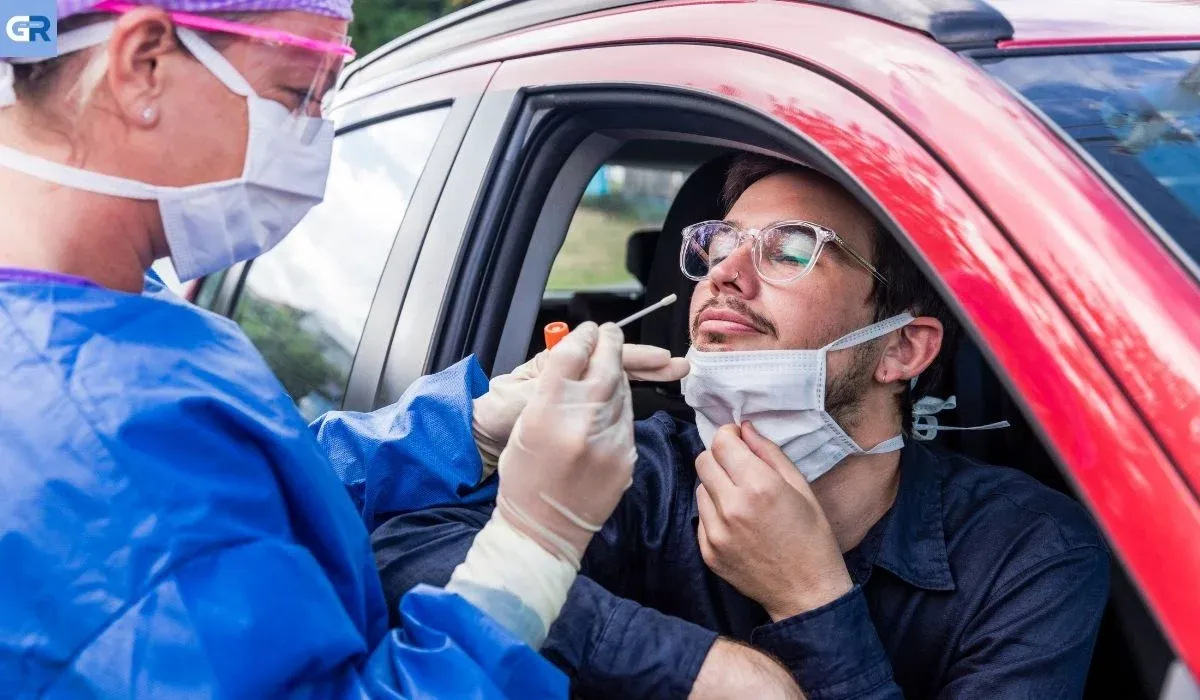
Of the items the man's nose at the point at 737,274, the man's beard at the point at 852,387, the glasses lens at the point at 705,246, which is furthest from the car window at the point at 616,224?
the man's beard at the point at 852,387

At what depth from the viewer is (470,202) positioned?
2062 millimetres

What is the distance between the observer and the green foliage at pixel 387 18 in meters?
13.2

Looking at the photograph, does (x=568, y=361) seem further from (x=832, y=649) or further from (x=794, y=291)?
(x=794, y=291)

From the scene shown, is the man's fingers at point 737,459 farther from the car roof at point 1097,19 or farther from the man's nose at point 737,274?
the car roof at point 1097,19

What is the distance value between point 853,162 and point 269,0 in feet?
2.42

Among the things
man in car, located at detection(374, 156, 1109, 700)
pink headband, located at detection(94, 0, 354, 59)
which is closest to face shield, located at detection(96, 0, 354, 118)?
pink headband, located at detection(94, 0, 354, 59)

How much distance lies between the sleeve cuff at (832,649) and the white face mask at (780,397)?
345 millimetres

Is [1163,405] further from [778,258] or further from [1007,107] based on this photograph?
[778,258]

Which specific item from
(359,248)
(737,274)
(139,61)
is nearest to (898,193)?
(737,274)

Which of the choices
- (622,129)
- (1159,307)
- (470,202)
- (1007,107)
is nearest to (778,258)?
(622,129)

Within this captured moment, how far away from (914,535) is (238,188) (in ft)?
4.31

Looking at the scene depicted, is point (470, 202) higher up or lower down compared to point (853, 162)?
lower down

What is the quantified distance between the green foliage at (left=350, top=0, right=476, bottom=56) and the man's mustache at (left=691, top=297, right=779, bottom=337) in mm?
11680

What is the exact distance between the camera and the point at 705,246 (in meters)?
2.24
